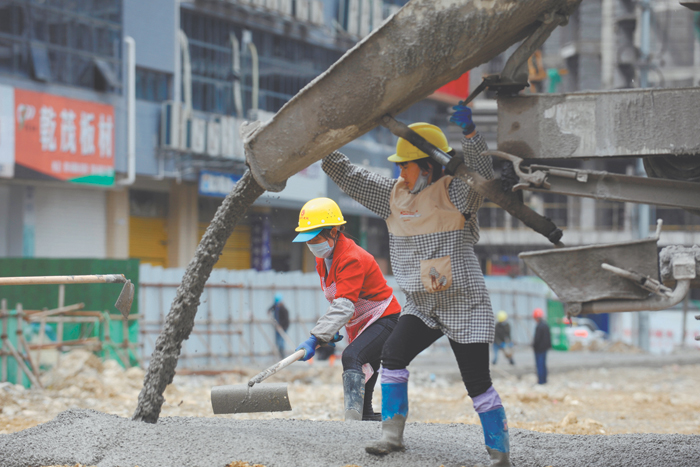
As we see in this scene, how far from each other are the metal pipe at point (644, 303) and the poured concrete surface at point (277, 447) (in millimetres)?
1132

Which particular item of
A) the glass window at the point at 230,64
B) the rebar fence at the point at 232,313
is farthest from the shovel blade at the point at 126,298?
the glass window at the point at 230,64

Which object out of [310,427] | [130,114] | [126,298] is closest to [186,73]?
[130,114]

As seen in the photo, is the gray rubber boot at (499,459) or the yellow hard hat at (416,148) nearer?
the gray rubber boot at (499,459)

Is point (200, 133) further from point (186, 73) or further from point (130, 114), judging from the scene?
point (130, 114)

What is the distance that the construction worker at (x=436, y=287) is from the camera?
397 cm

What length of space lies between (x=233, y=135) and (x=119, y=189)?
3.30 meters

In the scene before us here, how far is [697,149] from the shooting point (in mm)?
3318

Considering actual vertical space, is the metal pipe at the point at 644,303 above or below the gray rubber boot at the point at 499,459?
above

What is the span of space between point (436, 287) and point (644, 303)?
1.12 metres

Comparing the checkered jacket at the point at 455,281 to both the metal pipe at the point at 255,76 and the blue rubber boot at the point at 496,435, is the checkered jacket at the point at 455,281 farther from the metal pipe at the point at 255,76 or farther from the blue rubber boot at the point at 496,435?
the metal pipe at the point at 255,76

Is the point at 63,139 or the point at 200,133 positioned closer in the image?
the point at 63,139

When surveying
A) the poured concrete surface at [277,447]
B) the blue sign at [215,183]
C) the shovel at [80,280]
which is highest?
the blue sign at [215,183]

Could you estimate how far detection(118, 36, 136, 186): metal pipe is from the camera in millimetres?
17922

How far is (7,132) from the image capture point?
15367mm
